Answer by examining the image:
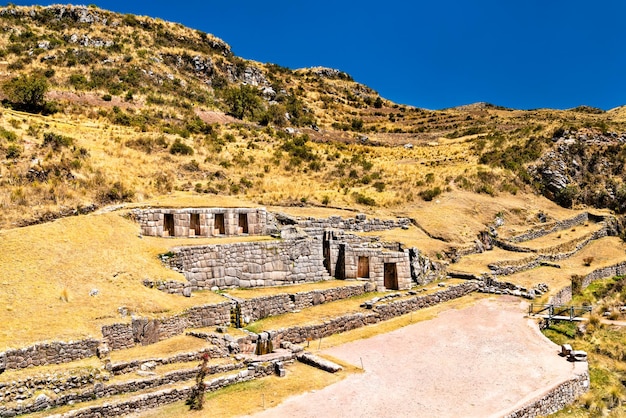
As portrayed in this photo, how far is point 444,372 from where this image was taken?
13.1 metres

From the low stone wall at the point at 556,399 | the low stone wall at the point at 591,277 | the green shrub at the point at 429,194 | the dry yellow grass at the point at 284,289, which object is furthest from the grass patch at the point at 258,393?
the green shrub at the point at 429,194

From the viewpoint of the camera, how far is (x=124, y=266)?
1508cm

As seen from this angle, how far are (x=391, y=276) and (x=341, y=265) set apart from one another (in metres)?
2.46

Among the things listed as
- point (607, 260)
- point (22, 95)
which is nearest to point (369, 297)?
point (607, 260)

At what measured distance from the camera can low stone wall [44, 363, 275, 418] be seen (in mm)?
9805

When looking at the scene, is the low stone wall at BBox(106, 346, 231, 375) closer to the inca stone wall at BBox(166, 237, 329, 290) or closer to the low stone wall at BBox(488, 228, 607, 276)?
the inca stone wall at BBox(166, 237, 329, 290)

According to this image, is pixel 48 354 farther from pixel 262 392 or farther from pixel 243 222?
pixel 243 222

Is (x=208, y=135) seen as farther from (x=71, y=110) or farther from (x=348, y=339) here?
(x=348, y=339)

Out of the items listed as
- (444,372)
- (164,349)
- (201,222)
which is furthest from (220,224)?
(444,372)

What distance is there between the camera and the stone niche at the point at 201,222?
756 inches

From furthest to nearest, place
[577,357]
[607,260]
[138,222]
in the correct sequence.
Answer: [607,260] < [138,222] < [577,357]

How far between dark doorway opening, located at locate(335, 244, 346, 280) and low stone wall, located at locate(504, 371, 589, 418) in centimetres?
1031

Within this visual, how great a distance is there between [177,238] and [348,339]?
8.16 meters

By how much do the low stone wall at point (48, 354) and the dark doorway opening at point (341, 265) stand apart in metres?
11.7
